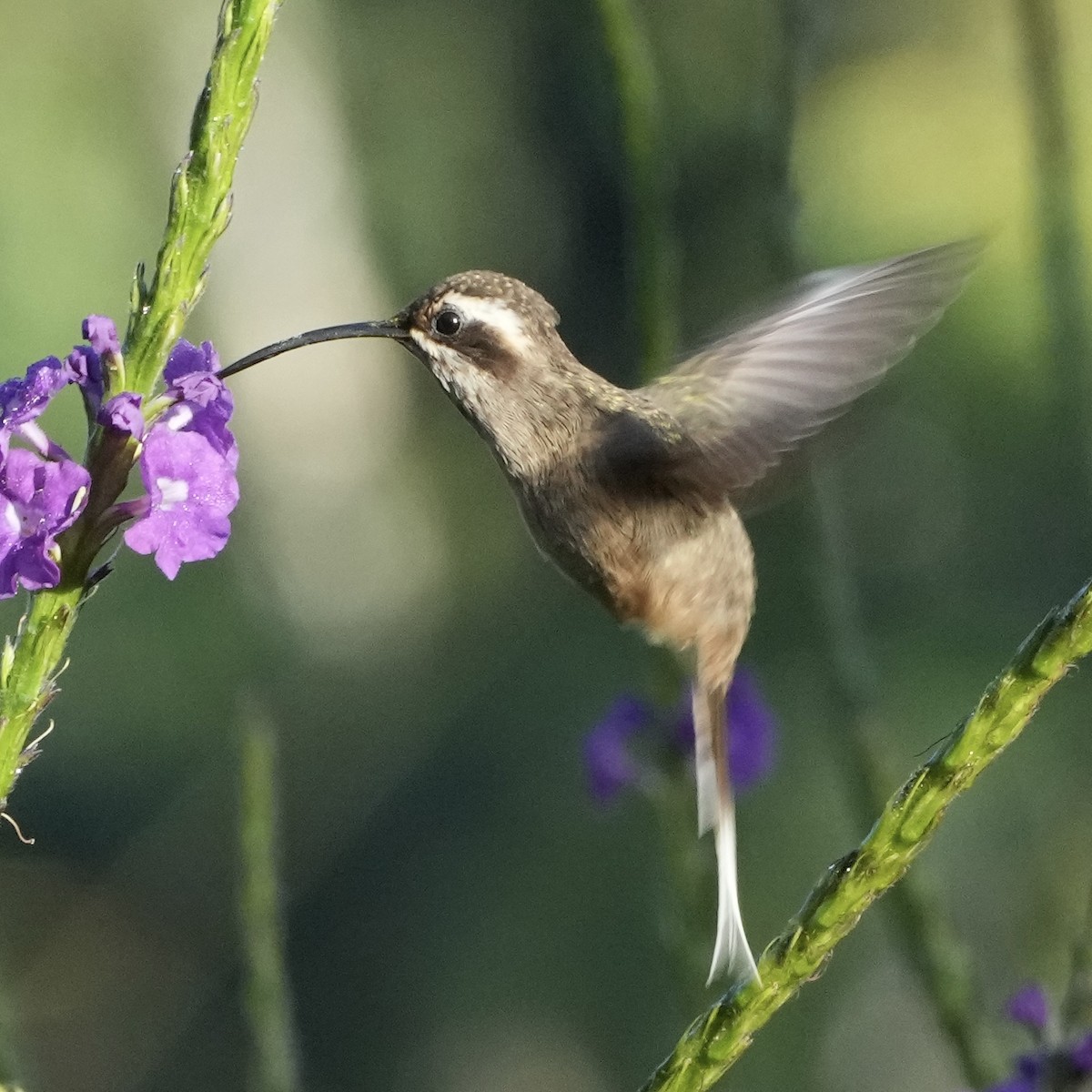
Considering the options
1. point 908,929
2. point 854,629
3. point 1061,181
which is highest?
point 1061,181

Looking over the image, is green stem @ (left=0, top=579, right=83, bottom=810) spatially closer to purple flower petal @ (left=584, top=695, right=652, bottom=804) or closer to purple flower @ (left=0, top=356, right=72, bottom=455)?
purple flower @ (left=0, top=356, right=72, bottom=455)

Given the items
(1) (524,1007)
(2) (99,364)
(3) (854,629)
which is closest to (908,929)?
(3) (854,629)

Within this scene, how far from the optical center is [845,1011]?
16.7ft

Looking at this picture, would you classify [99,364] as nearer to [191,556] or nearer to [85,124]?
[191,556]

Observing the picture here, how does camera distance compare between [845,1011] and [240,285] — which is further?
[240,285]

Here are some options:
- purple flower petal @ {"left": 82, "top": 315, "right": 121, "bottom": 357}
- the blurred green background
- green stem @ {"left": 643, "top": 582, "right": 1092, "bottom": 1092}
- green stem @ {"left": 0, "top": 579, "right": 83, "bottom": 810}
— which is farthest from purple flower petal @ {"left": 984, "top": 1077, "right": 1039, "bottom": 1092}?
the blurred green background

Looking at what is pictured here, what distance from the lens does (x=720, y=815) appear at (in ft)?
6.72

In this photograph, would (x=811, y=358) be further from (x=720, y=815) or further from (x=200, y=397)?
(x=200, y=397)

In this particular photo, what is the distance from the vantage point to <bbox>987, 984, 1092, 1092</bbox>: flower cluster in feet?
5.78

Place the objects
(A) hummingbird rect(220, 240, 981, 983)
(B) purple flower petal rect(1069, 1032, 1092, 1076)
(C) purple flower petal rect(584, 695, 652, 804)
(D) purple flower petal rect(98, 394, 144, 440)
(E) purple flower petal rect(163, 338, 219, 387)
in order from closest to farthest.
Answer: (D) purple flower petal rect(98, 394, 144, 440) < (E) purple flower petal rect(163, 338, 219, 387) < (B) purple flower petal rect(1069, 1032, 1092, 1076) < (A) hummingbird rect(220, 240, 981, 983) < (C) purple flower petal rect(584, 695, 652, 804)

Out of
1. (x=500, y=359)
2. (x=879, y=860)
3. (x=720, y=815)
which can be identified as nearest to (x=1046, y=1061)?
(x=720, y=815)

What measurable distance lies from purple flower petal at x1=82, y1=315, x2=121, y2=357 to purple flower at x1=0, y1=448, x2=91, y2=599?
109 mm

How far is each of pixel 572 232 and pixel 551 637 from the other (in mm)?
1909

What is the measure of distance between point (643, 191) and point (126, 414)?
1.14 m
